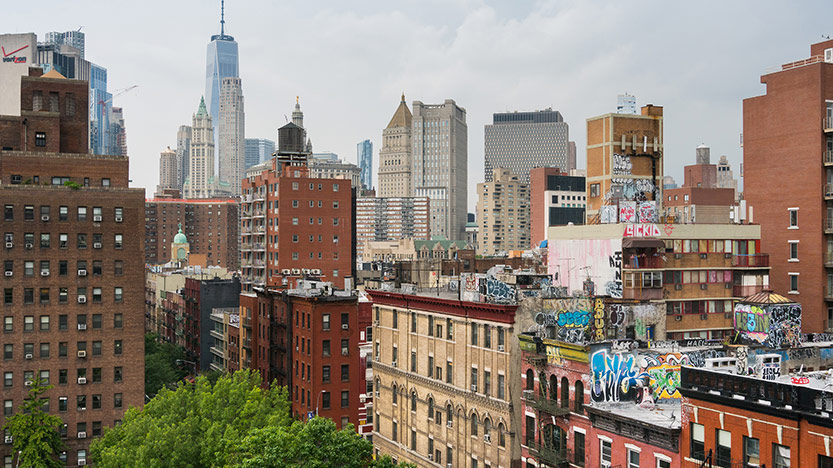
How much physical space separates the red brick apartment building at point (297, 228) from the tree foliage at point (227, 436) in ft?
180

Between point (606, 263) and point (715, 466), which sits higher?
point (606, 263)

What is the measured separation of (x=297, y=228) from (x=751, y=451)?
369 ft

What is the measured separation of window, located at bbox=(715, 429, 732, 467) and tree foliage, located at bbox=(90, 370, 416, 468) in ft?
64.2

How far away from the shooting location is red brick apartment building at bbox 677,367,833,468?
115 ft

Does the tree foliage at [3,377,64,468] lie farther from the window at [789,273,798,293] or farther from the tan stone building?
the window at [789,273,798,293]

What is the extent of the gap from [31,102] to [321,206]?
176 feet

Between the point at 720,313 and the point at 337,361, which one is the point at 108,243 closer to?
the point at 337,361

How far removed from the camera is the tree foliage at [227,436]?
50.1 metres

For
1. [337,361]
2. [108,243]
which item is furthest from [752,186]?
[108,243]

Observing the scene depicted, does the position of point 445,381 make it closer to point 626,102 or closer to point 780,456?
point 780,456

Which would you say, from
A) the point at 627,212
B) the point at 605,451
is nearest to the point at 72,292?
the point at 627,212

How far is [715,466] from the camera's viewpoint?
132 feet

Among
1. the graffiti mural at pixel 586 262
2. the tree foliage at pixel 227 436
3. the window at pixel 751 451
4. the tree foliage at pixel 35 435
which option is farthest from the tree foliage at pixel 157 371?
the window at pixel 751 451

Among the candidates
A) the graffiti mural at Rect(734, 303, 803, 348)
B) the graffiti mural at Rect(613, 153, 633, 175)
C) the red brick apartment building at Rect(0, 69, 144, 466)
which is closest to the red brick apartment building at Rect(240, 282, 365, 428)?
the red brick apartment building at Rect(0, 69, 144, 466)
